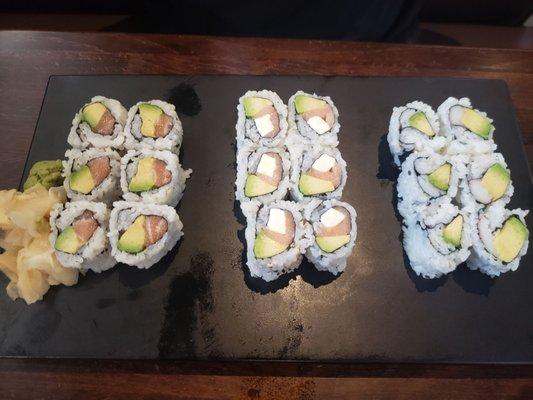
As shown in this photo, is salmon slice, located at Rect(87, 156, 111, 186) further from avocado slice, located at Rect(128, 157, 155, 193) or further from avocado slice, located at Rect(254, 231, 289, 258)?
avocado slice, located at Rect(254, 231, 289, 258)

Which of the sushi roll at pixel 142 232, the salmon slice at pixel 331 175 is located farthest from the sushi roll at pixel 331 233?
the sushi roll at pixel 142 232

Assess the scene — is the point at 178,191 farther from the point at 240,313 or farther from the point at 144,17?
the point at 144,17

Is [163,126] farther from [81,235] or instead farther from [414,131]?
[414,131]

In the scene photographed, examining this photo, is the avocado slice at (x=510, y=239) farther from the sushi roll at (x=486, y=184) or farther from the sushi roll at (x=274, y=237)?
the sushi roll at (x=274, y=237)

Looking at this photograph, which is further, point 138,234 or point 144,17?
point 144,17

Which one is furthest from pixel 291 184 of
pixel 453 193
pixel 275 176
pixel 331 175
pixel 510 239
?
pixel 510 239

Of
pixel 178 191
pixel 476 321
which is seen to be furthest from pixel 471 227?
pixel 178 191

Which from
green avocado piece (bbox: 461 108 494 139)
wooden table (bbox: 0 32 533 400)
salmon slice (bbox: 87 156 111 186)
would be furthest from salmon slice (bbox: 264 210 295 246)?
green avocado piece (bbox: 461 108 494 139)
